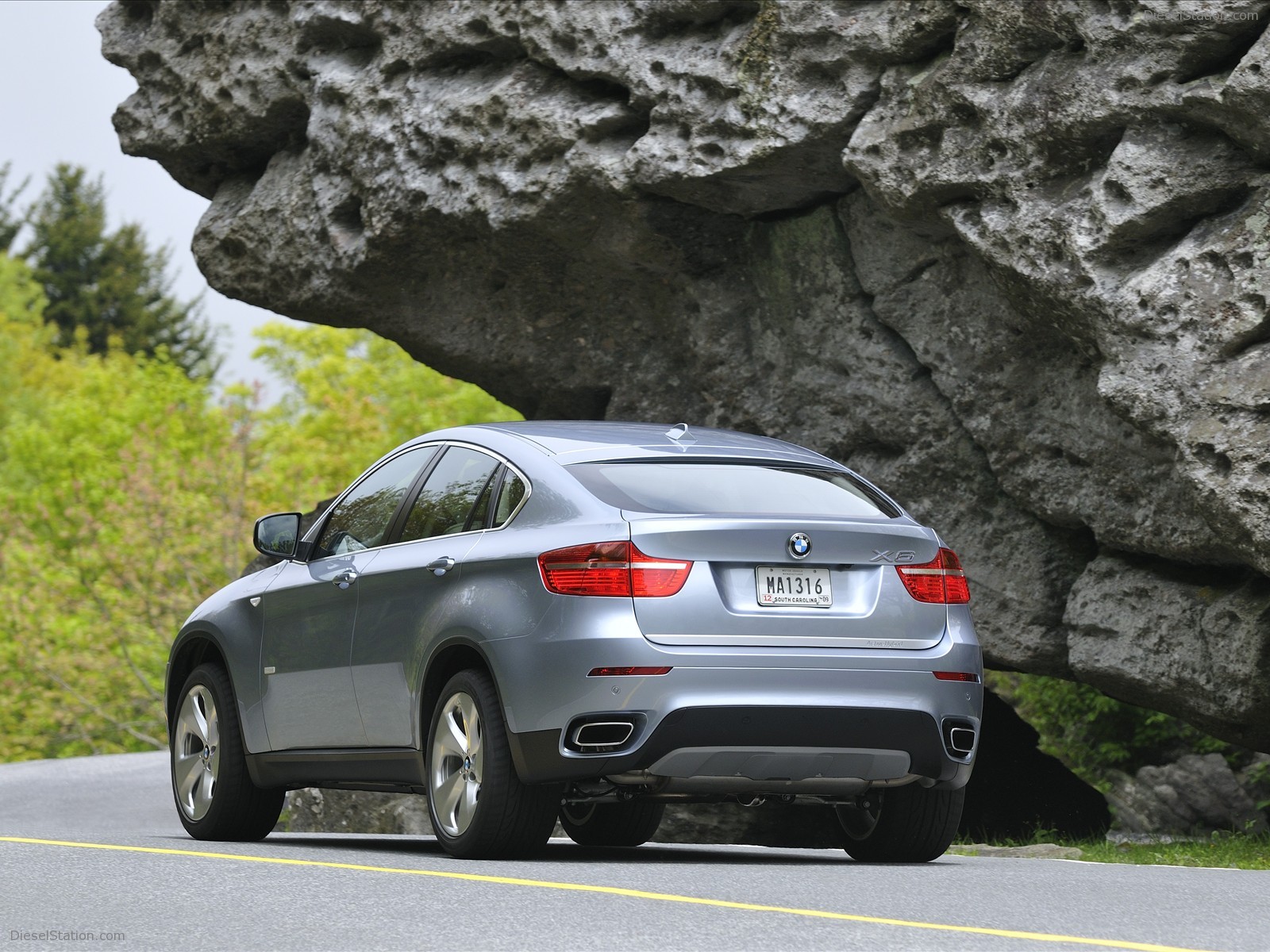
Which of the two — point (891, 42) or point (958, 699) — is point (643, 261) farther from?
point (958, 699)

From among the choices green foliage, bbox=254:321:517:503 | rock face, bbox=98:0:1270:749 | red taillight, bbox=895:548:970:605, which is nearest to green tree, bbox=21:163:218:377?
green foliage, bbox=254:321:517:503

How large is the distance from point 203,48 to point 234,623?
7.15 metres

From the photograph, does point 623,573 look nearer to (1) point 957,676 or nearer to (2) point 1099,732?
(1) point 957,676

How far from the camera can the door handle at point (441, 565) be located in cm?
711

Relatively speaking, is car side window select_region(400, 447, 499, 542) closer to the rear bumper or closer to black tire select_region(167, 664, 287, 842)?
the rear bumper

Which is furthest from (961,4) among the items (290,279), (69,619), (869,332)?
(69,619)

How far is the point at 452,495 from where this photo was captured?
7.55 meters

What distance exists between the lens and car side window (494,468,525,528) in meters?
7.07

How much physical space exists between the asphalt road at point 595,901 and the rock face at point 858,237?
2.62m

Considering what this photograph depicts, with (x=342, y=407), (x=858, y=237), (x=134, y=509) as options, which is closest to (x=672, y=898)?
(x=858, y=237)

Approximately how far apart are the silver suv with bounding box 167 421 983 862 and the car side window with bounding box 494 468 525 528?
0.01 metres

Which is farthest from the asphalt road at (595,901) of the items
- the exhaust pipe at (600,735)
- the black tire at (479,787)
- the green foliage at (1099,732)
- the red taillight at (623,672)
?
the green foliage at (1099,732)

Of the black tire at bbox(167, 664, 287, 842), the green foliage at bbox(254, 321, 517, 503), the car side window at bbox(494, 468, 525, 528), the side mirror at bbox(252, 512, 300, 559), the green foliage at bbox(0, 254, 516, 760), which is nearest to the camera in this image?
the car side window at bbox(494, 468, 525, 528)

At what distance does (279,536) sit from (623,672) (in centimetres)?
259
